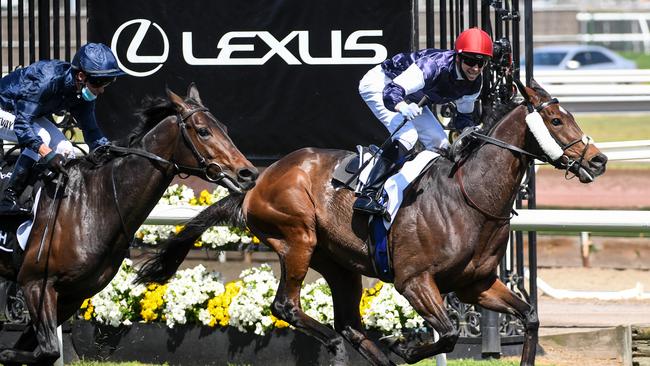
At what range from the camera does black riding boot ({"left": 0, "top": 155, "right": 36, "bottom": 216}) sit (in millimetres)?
6445

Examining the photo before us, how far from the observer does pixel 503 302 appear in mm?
6797

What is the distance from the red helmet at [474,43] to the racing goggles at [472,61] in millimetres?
43

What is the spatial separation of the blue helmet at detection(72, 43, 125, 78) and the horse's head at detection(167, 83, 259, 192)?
0.35 metres

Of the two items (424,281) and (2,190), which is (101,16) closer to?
(2,190)

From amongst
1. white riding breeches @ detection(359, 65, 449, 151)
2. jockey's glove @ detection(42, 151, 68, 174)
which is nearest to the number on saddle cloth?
white riding breeches @ detection(359, 65, 449, 151)

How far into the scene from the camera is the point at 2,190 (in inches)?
257

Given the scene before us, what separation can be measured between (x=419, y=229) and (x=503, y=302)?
62cm

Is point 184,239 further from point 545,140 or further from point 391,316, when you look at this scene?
point 545,140

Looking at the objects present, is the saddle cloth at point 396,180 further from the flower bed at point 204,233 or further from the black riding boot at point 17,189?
the black riding boot at point 17,189

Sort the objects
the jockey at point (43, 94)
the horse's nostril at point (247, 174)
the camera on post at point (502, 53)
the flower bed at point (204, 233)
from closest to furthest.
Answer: the horse's nostril at point (247, 174) → the jockey at point (43, 94) → the camera on post at point (502, 53) → the flower bed at point (204, 233)

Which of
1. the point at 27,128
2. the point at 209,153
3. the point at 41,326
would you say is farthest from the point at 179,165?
the point at 41,326

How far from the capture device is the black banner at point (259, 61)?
323 inches

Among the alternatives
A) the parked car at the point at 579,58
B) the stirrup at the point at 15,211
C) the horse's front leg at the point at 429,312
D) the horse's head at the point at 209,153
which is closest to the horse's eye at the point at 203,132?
the horse's head at the point at 209,153

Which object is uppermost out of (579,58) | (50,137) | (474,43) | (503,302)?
(474,43)
